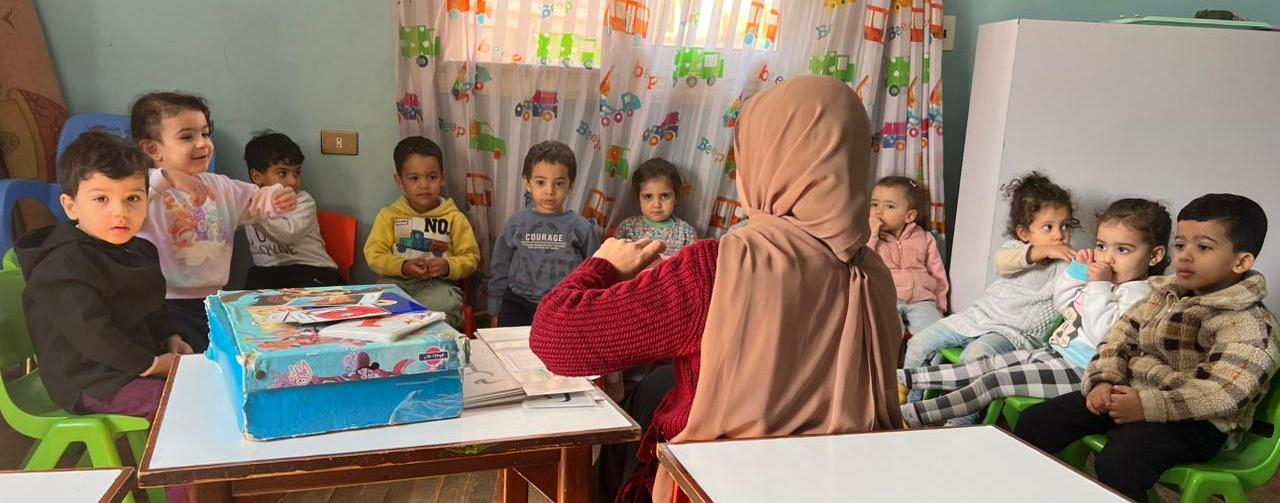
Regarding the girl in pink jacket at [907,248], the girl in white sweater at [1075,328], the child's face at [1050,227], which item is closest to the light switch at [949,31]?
the girl in pink jacket at [907,248]

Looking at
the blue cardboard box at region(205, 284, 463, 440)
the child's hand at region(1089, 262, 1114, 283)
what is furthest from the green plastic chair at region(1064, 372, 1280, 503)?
the blue cardboard box at region(205, 284, 463, 440)

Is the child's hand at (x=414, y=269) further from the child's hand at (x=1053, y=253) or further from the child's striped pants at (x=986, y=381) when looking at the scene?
the child's hand at (x=1053, y=253)

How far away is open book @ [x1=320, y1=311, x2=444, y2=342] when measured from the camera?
1.29 meters

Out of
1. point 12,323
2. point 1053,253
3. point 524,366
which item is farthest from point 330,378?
point 1053,253

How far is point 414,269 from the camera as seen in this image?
299 cm

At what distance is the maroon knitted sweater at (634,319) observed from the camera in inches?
54.5

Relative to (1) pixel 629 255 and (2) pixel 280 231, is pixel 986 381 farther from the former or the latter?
(2) pixel 280 231

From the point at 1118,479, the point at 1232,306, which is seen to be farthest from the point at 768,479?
the point at 1232,306

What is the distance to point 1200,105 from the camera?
9.96 feet

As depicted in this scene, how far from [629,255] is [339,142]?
1926mm

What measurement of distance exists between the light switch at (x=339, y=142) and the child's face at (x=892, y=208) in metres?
1.99

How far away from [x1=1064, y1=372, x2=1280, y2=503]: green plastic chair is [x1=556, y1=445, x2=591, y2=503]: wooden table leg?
57.9 inches

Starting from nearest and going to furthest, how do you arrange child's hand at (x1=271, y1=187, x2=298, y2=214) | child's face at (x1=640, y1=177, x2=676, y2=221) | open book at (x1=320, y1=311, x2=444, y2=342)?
1. open book at (x1=320, y1=311, x2=444, y2=342)
2. child's hand at (x1=271, y1=187, x2=298, y2=214)
3. child's face at (x1=640, y1=177, x2=676, y2=221)

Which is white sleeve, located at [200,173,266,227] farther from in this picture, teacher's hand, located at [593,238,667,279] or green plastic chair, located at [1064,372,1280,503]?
green plastic chair, located at [1064,372,1280,503]
